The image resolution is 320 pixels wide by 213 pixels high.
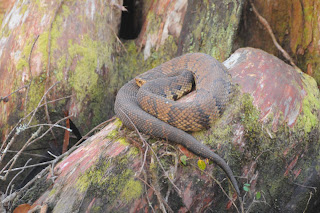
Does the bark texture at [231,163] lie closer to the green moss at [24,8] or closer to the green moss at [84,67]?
the green moss at [84,67]

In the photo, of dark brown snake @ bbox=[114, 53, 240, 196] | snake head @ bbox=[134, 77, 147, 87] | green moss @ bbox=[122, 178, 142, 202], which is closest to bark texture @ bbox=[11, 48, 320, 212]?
green moss @ bbox=[122, 178, 142, 202]

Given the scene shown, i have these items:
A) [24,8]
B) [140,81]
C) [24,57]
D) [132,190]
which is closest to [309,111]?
[140,81]

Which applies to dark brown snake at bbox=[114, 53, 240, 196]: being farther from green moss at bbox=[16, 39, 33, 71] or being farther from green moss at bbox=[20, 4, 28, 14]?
green moss at bbox=[20, 4, 28, 14]

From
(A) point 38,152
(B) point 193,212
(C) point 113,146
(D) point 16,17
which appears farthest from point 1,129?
(B) point 193,212

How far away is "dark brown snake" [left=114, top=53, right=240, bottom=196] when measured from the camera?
10.8 feet

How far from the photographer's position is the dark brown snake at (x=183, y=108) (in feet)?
10.8

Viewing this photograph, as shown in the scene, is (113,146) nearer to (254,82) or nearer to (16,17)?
(254,82)

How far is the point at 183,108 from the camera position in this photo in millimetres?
3510

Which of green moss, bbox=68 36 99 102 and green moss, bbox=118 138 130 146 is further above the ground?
green moss, bbox=68 36 99 102

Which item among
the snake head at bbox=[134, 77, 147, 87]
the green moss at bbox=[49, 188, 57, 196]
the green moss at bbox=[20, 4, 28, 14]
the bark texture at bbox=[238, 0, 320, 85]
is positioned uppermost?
the green moss at bbox=[20, 4, 28, 14]

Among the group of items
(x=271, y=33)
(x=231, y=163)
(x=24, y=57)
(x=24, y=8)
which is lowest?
(x=231, y=163)

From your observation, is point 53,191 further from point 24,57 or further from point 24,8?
point 24,8

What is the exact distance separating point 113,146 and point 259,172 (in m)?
1.55

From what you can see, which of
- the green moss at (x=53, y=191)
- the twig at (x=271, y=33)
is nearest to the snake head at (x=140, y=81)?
the green moss at (x=53, y=191)
